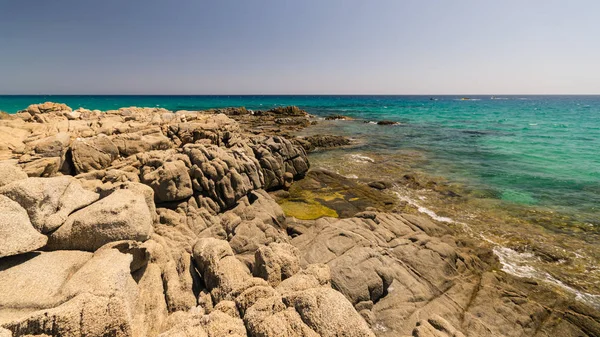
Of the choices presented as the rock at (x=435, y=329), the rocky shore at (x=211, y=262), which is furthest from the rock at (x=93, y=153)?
the rock at (x=435, y=329)

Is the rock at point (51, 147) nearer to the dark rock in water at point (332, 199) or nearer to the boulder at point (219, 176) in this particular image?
the boulder at point (219, 176)

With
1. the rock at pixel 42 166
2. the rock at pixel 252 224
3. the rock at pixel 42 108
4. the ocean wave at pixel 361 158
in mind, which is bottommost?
the ocean wave at pixel 361 158

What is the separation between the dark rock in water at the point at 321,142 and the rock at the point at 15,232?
33446mm

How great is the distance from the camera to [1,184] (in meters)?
7.97

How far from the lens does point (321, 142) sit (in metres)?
42.6

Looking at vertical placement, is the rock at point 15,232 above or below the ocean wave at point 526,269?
above

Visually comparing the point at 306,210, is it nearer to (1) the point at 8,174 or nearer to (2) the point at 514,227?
(2) the point at 514,227

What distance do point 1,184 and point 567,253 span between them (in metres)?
24.4

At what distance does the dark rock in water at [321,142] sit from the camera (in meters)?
39.9

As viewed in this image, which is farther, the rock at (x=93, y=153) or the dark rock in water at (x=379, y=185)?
the dark rock in water at (x=379, y=185)

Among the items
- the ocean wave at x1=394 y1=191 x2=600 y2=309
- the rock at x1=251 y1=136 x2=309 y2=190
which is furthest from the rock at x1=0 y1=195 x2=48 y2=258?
the ocean wave at x1=394 y1=191 x2=600 y2=309

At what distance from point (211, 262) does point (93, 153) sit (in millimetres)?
12534

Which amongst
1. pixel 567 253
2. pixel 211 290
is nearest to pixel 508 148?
pixel 567 253

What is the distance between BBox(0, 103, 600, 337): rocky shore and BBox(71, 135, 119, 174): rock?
0.07 m
